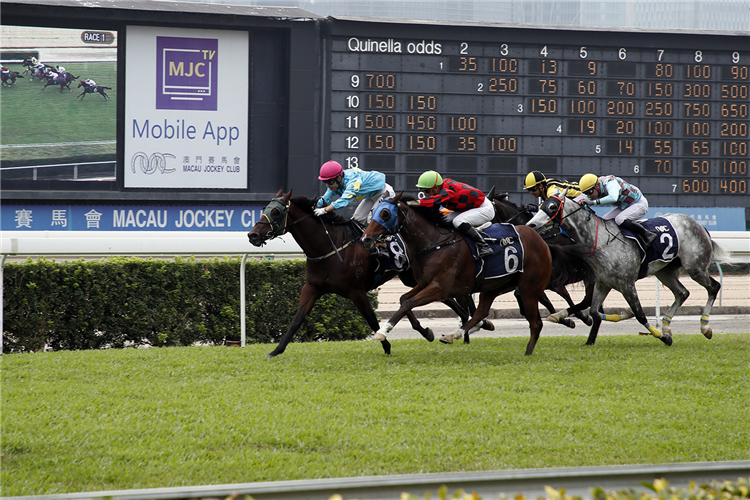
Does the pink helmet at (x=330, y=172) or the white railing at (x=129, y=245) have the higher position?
the pink helmet at (x=330, y=172)

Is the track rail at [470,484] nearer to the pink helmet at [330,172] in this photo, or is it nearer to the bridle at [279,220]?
the bridle at [279,220]

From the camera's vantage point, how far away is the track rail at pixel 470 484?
1.74m

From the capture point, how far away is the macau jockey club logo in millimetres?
15000

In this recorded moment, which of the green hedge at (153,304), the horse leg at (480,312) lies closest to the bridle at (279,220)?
the horse leg at (480,312)

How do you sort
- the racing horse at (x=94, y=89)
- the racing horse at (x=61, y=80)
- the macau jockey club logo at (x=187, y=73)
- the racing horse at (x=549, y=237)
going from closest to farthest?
the racing horse at (x=549, y=237) → the macau jockey club logo at (x=187, y=73) → the racing horse at (x=94, y=89) → the racing horse at (x=61, y=80)

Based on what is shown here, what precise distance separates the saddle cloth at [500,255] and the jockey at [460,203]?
64 millimetres

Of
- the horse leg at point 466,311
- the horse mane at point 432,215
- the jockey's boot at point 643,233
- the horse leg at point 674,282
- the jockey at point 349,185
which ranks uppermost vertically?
the jockey at point 349,185

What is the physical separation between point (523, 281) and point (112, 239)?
359 cm

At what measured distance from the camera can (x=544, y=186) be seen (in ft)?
22.5

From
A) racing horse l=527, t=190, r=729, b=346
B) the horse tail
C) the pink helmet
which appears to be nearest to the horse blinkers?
the pink helmet

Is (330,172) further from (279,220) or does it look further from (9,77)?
(9,77)

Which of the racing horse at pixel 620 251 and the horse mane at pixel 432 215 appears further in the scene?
the racing horse at pixel 620 251

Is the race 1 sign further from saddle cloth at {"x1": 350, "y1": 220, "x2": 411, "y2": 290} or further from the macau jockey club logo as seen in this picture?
saddle cloth at {"x1": 350, "y1": 220, "x2": 411, "y2": 290}

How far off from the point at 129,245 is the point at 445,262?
9.39ft
